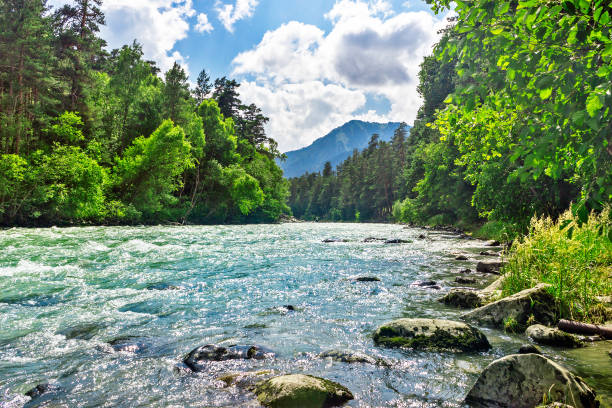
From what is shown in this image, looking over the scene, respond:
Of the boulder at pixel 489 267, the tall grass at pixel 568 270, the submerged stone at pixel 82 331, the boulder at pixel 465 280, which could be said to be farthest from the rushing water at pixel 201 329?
the tall grass at pixel 568 270

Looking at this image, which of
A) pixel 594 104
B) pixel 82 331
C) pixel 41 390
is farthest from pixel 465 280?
pixel 41 390

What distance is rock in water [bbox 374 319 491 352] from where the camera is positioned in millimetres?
5448

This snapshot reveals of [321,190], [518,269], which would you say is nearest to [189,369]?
[518,269]

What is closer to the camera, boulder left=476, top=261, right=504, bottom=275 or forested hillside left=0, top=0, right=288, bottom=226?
boulder left=476, top=261, right=504, bottom=275

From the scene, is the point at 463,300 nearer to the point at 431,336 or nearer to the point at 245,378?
the point at 431,336

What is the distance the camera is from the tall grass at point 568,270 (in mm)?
6223

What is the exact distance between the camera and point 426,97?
5812 cm

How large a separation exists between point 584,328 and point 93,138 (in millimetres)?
40101

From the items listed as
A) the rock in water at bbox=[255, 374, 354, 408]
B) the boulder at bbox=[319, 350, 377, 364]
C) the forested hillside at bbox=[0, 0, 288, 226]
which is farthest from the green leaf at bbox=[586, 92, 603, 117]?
the forested hillside at bbox=[0, 0, 288, 226]

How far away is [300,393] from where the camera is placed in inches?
149

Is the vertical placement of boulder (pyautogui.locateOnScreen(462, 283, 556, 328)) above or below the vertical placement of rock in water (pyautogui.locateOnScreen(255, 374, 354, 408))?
above

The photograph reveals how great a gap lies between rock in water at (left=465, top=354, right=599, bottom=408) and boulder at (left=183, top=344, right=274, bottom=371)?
292cm

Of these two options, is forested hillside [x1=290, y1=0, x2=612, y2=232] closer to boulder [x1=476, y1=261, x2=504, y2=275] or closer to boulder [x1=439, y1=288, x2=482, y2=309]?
boulder [x1=439, y1=288, x2=482, y2=309]

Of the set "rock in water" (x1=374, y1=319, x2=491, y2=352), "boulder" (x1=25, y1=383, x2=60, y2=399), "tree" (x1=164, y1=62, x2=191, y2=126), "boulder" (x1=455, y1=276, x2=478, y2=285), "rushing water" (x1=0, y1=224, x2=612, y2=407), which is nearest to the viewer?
"boulder" (x1=25, y1=383, x2=60, y2=399)
